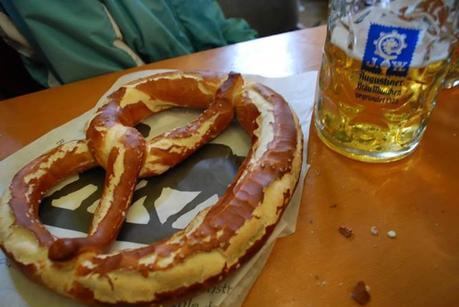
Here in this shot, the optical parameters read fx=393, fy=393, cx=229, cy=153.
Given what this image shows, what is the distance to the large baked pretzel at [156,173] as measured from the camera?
1.20 feet

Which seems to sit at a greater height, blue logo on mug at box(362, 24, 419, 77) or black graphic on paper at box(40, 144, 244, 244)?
blue logo on mug at box(362, 24, 419, 77)

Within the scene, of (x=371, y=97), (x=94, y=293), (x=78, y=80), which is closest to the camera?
(x=94, y=293)

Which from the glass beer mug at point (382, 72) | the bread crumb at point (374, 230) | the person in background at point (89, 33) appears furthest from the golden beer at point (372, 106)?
the person in background at point (89, 33)

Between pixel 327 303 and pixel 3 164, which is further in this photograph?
pixel 3 164

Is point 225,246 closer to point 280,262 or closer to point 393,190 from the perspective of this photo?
point 280,262

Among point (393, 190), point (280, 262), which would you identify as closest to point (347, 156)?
point (393, 190)

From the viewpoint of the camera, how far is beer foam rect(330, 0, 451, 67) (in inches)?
17.3

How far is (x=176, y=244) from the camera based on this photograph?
1.25 feet

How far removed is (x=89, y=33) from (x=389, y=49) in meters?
0.54

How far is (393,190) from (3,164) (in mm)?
524

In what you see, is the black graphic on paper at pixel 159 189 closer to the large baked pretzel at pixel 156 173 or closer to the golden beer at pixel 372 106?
the large baked pretzel at pixel 156 173

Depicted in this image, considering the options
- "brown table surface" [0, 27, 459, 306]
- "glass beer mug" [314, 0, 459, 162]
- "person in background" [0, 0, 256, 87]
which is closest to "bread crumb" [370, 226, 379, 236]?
"brown table surface" [0, 27, 459, 306]

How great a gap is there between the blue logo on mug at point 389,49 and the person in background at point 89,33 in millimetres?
490

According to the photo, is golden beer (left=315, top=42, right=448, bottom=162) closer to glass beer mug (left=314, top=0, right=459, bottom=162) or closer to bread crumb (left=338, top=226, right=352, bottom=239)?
glass beer mug (left=314, top=0, right=459, bottom=162)
